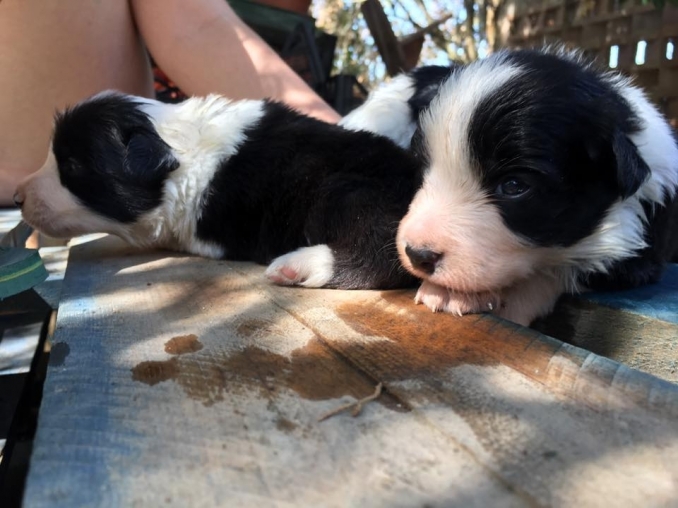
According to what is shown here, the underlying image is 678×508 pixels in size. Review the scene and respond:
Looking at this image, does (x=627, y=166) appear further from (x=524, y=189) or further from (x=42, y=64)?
(x=42, y=64)

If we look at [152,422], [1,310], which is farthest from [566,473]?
[1,310]

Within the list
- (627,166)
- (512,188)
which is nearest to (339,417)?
(512,188)

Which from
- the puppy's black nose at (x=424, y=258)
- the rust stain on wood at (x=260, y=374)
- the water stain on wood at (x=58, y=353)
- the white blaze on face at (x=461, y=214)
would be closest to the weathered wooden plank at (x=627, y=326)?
the white blaze on face at (x=461, y=214)

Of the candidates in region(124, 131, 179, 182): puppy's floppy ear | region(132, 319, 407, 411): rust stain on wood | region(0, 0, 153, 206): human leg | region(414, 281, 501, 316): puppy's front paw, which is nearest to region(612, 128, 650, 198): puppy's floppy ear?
region(414, 281, 501, 316): puppy's front paw

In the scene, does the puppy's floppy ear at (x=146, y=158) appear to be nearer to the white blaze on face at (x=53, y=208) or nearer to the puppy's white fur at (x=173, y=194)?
the puppy's white fur at (x=173, y=194)

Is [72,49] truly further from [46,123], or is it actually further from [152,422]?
[152,422]

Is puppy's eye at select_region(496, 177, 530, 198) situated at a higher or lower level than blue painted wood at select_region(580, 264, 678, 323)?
higher

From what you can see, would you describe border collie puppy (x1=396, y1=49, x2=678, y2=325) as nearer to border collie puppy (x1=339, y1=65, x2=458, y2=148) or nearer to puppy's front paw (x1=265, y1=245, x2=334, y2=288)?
puppy's front paw (x1=265, y1=245, x2=334, y2=288)
